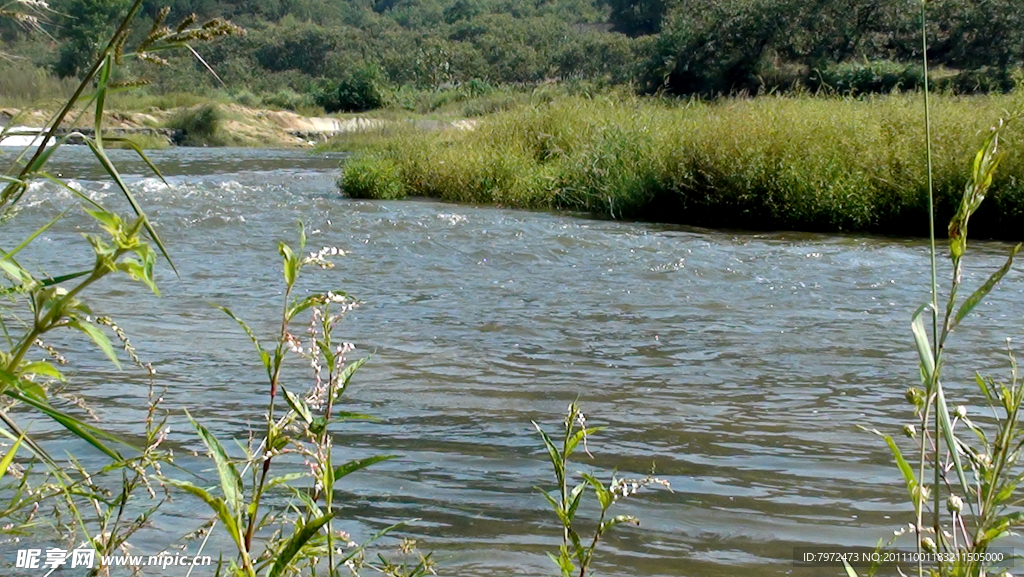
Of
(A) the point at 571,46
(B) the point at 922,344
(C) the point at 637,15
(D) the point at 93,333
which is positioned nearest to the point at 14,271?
(D) the point at 93,333

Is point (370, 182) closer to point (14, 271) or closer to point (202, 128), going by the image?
point (14, 271)

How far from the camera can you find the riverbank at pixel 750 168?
10.2m

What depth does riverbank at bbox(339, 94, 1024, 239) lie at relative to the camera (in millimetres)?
10188

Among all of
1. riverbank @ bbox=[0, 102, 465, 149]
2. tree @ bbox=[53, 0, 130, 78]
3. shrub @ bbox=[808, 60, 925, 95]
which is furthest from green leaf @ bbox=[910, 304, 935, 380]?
riverbank @ bbox=[0, 102, 465, 149]

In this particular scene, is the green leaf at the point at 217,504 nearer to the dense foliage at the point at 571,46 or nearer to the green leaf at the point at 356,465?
the green leaf at the point at 356,465

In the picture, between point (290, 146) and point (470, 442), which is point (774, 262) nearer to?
point (470, 442)

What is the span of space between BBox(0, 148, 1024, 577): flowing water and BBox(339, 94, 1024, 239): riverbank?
0.91 m

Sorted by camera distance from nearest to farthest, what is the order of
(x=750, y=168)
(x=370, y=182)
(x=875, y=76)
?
1. (x=750, y=168)
2. (x=370, y=182)
3. (x=875, y=76)

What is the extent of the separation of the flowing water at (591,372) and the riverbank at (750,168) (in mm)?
906

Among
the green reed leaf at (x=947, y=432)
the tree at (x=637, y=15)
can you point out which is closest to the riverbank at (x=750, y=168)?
the green reed leaf at (x=947, y=432)

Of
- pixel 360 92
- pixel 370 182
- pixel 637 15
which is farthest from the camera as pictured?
pixel 637 15

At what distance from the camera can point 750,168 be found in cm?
1073

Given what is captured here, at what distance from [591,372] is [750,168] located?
22.4ft

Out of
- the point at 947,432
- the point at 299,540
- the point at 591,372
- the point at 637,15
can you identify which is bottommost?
the point at 591,372
